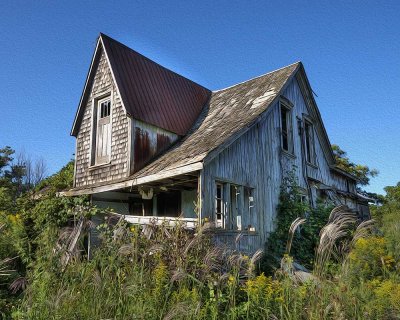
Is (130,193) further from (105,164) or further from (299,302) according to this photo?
(299,302)

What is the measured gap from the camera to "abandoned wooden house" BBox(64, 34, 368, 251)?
9.95 meters

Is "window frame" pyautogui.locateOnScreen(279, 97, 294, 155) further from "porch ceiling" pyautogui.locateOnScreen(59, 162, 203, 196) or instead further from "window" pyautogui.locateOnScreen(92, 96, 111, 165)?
"window" pyautogui.locateOnScreen(92, 96, 111, 165)

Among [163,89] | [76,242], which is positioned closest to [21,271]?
[76,242]

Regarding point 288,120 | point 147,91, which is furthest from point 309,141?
point 147,91

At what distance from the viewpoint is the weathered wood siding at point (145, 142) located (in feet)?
38.5

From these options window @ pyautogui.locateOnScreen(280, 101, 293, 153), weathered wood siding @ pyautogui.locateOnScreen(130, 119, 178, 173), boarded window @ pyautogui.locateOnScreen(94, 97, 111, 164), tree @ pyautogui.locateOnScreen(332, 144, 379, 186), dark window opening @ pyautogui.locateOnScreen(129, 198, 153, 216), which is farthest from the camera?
tree @ pyautogui.locateOnScreen(332, 144, 379, 186)

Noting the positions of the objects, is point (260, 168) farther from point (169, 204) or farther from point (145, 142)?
point (145, 142)

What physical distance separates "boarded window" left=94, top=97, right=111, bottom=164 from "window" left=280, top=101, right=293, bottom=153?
6.59 m

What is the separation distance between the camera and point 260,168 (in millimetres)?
11492

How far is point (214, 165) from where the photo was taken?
9406 mm

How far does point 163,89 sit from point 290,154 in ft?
18.6

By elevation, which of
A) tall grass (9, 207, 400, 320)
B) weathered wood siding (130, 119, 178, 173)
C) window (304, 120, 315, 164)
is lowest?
tall grass (9, 207, 400, 320)

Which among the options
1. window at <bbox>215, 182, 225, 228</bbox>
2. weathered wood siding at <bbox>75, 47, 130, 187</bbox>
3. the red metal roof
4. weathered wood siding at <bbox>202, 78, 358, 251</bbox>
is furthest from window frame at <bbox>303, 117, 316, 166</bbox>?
weathered wood siding at <bbox>75, 47, 130, 187</bbox>

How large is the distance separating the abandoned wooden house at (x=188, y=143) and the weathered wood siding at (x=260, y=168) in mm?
32
